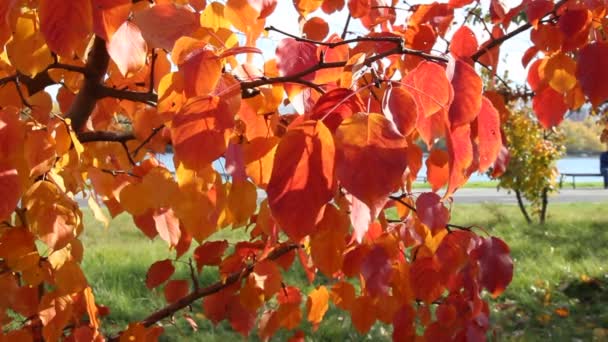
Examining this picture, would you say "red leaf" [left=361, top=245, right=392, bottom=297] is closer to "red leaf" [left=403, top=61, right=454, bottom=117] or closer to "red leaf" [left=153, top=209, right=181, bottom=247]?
"red leaf" [left=153, top=209, right=181, bottom=247]

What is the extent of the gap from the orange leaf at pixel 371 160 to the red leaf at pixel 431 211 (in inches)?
20.4

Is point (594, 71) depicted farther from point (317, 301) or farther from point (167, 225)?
point (317, 301)

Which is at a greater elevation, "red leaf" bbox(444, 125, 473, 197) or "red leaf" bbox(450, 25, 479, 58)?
"red leaf" bbox(450, 25, 479, 58)

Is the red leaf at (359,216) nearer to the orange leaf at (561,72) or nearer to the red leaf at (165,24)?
the red leaf at (165,24)

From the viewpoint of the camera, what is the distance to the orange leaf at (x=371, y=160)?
52cm

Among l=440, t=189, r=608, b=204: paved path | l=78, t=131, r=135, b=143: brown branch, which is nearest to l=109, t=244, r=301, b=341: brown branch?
l=78, t=131, r=135, b=143: brown branch

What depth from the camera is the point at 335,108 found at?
0.61 m

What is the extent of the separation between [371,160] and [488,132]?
0.67ft

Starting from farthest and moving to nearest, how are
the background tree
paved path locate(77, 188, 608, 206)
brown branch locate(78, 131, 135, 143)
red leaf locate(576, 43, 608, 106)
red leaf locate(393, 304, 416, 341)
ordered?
paved path locate(77, 188, 608, 206), the background tree, red leaf locate(393, 304, 416, 341), brown branch locate(78, 131, 135, 143), red leaf locate(576, 43, 608, 106)

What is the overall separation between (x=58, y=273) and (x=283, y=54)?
1.86 ft

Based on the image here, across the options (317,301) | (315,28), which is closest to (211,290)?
(317,301)

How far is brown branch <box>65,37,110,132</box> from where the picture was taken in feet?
3.87

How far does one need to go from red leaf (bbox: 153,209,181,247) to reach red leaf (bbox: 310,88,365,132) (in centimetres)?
56

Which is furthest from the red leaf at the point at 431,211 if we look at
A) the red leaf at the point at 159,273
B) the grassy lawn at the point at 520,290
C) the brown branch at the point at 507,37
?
the grassy lawn at the point at 520,290
